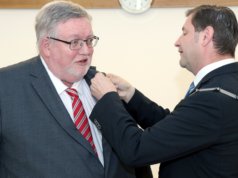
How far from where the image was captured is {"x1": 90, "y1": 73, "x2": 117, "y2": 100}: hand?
1.55 meters

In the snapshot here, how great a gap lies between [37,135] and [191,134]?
58cm

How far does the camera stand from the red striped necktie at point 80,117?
1.56m

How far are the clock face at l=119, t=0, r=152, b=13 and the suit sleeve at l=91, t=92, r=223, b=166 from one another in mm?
1177

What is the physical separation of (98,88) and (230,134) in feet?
1.82

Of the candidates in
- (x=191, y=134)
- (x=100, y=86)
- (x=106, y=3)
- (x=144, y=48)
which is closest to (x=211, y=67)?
(x=191, y=134)

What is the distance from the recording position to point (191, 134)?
1.37 metres

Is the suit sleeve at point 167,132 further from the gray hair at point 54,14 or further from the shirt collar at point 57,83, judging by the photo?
the gray hair at point 54,14

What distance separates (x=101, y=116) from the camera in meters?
1.48

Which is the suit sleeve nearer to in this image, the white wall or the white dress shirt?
the white dress shirt

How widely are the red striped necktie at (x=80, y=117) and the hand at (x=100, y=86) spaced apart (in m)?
0.08

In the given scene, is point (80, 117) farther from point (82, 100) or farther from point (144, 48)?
point (144, 48)

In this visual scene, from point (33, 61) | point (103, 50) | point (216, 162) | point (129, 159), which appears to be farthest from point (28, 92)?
point (103, 50)

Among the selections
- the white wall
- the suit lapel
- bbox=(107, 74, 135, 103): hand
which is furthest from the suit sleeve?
the white wall

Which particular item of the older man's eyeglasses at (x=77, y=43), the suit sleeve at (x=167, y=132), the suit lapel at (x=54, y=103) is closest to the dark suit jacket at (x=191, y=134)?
the suit sleeve at (x=167, y=132)
